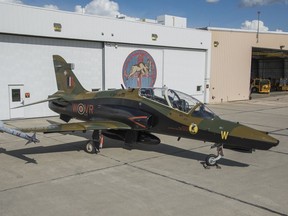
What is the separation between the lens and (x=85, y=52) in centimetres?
1970

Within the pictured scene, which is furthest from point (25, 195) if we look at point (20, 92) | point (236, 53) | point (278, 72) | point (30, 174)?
point (278, 72)

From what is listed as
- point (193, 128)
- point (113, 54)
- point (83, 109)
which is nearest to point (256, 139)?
point (193, 128)

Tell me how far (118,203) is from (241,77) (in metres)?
26.6

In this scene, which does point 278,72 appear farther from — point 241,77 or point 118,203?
point 118,203

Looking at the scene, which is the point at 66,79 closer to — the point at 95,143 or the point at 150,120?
the point at 95,143

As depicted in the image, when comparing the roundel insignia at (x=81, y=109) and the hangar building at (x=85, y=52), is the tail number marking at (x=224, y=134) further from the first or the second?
the hangar building at (x=85, y=52)

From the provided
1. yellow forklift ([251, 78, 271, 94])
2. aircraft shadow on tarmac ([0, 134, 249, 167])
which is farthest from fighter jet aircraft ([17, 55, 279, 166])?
yellow forklift ([251, 78, 271, 94])

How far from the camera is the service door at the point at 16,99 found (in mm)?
17016

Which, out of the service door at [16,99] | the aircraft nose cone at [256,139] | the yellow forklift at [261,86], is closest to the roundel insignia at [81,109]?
the aircraft nose cone at [256,139]

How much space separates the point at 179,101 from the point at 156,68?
14.4m

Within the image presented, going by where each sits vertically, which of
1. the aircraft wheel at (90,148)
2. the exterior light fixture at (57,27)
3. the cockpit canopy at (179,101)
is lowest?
the aircraft wheel at (90,148)

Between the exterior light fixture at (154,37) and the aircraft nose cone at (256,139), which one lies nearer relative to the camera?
the aircraft nose cone at (256,139)

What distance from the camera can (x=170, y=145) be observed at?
11.8 metres

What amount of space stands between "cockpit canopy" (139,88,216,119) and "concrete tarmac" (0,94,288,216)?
1.52 metres
